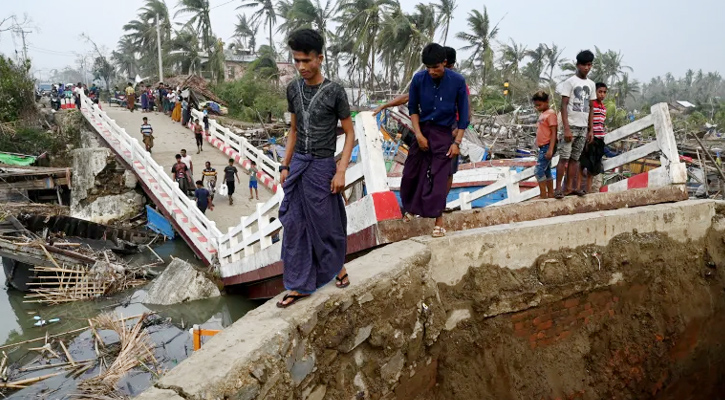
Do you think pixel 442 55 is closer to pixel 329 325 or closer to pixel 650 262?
pixel 329 325

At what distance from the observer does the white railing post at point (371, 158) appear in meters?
3.63

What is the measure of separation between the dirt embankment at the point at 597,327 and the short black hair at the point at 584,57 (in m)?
1.69

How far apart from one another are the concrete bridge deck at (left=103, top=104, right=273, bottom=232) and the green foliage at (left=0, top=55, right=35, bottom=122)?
286 cm

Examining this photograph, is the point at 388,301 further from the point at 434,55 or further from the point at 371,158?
the point at 434,55

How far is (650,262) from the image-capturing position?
4.09 m

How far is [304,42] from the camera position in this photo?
2.52m

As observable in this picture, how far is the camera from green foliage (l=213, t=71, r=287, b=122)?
23.2m

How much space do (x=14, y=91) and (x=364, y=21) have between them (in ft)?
54.5

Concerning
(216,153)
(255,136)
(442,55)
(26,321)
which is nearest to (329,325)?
(442,55)

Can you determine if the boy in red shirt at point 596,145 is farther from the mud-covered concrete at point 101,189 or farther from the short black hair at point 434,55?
the mud-covered concrete at point 101,189

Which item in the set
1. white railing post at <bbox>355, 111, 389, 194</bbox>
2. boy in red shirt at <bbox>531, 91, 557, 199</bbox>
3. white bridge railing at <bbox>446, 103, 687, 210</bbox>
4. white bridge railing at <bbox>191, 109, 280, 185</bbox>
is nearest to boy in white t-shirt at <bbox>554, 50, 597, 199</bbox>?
boy in red shirt at <bbox>531, 91, 557, 199</bbox>

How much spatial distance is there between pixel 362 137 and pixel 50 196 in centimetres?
1449

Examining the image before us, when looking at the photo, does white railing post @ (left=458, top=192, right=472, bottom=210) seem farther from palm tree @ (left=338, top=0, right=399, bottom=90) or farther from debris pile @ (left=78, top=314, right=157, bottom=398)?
palm tree @ (left=338, top=0, right=399, bottom=90)

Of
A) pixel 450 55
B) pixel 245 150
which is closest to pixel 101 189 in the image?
pixel 245 150
